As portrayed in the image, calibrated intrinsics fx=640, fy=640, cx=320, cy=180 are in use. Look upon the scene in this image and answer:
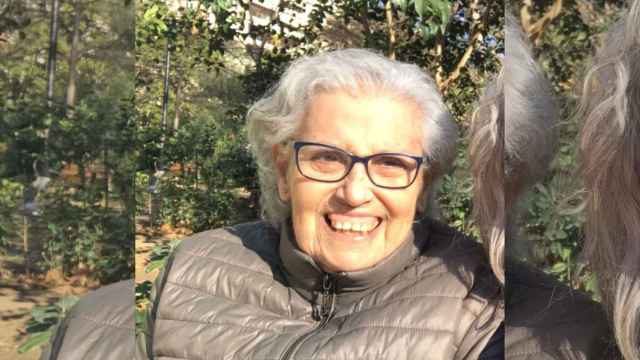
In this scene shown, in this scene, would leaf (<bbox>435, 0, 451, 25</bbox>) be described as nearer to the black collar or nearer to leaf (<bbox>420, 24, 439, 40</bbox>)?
leaf (<bbox>420, 24, 439, 40</bbox>)

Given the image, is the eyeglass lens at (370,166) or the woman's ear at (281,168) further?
the woman's ear at (281,168)

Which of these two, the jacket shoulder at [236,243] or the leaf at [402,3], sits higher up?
the leaf at [402,3]

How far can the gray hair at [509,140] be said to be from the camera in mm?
1080

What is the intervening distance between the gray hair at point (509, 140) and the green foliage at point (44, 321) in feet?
3.13

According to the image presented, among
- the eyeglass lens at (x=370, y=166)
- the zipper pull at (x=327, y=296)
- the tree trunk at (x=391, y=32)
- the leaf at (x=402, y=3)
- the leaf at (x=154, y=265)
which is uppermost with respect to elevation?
the leaf at (x=402, y=3)

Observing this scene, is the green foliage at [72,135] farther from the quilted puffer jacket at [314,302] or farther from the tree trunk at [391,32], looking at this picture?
the tree trunk at [391,32]

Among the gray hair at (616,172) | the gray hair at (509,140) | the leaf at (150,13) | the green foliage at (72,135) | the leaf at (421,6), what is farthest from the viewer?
the leaf at (150,13)

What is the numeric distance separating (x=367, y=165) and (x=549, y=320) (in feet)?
1.68

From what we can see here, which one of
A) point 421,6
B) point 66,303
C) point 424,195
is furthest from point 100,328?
point 421,6

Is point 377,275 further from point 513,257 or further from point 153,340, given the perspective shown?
point 153,340

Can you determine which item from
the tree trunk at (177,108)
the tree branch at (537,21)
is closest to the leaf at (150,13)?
the tree trunk at (177,108)

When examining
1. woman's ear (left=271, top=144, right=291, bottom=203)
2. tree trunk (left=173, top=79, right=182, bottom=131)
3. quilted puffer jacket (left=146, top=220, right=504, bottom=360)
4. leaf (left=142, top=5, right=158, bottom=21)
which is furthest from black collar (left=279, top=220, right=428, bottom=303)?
leaf (left=142, top=5, right=158, bottom=21)

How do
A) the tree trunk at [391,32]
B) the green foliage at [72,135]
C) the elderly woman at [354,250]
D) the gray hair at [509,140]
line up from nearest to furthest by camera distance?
the gray hair at [509,140]
the green foliage at [72,135]
the elderly woman at [354,250]
the tree trunk at [391,32]

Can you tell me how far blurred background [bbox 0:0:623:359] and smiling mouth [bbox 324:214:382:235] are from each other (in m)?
0.26
